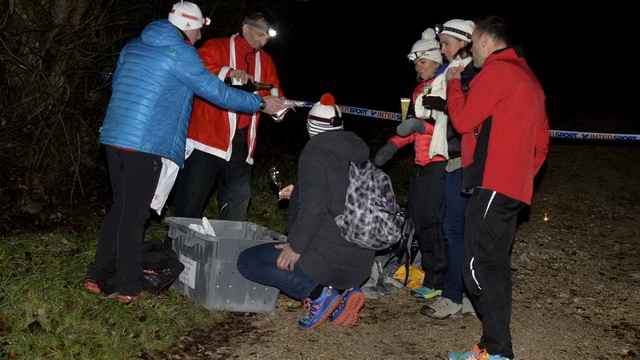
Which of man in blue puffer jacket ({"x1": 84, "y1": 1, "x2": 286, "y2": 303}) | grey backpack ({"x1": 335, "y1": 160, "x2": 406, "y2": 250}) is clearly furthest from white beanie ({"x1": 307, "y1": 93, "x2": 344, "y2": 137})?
man in blue puffer jacket ({"x1": 84, "y1": 1, "x2": 286, "y2": 303})

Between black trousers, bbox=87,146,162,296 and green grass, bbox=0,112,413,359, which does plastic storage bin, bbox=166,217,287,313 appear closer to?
green grass, bbox=0,112,413,359

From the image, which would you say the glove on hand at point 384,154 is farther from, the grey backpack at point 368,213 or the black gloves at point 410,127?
the grey backpack at point 368,213

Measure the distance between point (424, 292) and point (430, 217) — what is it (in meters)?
0.66

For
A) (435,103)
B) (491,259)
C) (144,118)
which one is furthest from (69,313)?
(435,103)

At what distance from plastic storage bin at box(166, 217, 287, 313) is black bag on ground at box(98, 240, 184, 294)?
8 centimetres

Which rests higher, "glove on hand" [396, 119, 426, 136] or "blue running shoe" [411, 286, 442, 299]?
"glove on hand" [396, 119, 426, 136]

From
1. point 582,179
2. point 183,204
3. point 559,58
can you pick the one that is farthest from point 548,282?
point 559,58

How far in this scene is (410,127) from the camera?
19.0 feet

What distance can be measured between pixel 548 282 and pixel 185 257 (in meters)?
3.47

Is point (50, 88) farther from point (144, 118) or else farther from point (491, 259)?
point (491, 259)

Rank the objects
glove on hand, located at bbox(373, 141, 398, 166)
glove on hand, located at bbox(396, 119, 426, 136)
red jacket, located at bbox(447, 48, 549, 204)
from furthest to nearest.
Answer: glove on hand, located at bbox(373, 141, 398, 166) → glove on hand, located at bbox(396, 119, 426, 136) → red jacket, located at bbox(447, 48, 549, 204)

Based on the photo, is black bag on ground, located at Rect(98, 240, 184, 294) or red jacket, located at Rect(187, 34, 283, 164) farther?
red jacket, located at Rect(187, 34, 283, 164)

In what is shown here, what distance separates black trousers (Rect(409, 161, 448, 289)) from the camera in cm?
591

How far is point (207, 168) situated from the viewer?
19.5 feet
